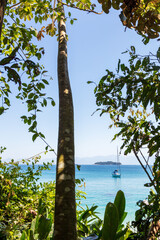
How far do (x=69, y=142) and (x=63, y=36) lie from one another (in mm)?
1407

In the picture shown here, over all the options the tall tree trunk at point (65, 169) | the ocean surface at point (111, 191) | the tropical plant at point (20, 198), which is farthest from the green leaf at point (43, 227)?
the tall tree trunk at point (65, 169)

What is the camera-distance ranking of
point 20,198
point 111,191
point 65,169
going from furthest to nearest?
point 111,191, point 20,198, point 65,169

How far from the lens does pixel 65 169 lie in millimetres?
1324

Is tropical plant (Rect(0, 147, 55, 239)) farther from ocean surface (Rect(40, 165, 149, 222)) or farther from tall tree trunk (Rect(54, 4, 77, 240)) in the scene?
tall tree trunk (Rect(54, 4, 77, 240))

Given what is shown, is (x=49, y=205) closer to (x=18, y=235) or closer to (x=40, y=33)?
(x=18, y=235)

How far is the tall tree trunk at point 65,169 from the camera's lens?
1.12m

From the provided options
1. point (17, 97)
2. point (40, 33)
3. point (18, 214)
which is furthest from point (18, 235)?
point (40, 33)

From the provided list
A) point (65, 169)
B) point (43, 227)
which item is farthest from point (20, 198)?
point (65, 169)

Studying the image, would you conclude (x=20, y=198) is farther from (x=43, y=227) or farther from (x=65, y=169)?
(x=65, y=169)

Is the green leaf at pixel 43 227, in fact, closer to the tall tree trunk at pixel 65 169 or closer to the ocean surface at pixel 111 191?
the ocean surface at pixel 111 191

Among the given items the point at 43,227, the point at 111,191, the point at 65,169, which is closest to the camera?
the point at 65,169

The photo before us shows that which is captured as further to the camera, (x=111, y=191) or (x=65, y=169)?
(x=111, y=191)

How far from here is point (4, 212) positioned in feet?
9.21

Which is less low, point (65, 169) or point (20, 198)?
point (65, 169)
